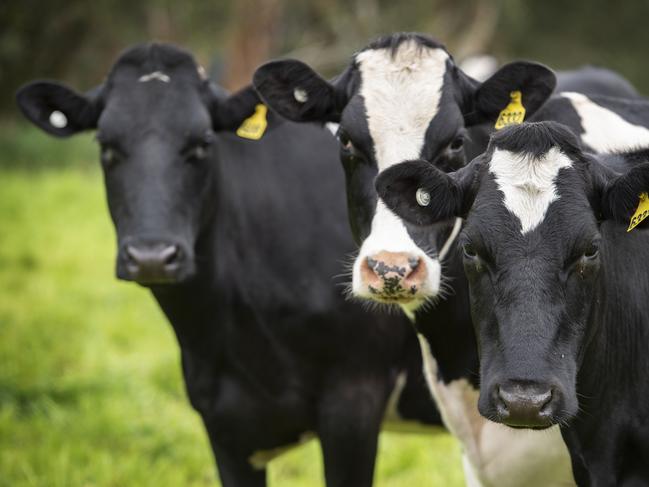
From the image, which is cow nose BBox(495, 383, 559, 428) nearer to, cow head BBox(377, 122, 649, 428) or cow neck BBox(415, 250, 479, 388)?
cow head BBox(377, 122, 649, 428)

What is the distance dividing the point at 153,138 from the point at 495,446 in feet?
6.86

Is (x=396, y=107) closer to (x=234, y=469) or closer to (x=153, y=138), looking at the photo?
(x=153, y=138)

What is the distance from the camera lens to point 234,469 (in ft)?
16.3

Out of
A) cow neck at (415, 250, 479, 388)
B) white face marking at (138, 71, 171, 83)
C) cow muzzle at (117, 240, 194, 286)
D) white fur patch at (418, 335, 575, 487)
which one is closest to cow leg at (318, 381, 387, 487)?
white fur patch at (418, 335, 575, 487)

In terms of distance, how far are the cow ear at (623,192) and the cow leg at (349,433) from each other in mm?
1784

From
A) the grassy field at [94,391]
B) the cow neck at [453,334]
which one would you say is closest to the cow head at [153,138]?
the cow neck at [453,334]

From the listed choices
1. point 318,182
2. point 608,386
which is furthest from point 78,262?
point 608,386

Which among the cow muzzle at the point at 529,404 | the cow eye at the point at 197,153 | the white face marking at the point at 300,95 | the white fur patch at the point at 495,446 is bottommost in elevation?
the white fur patch at the point at 495,446

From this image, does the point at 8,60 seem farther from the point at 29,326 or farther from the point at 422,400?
the point at 422,400

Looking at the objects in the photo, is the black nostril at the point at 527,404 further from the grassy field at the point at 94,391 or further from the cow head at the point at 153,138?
the grassy field at the point at 94,391

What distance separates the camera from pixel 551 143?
3.34 m

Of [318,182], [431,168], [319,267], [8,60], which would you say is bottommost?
[8,60]

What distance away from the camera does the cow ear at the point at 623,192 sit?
3.18 metres

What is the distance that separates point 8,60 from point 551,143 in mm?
21795
